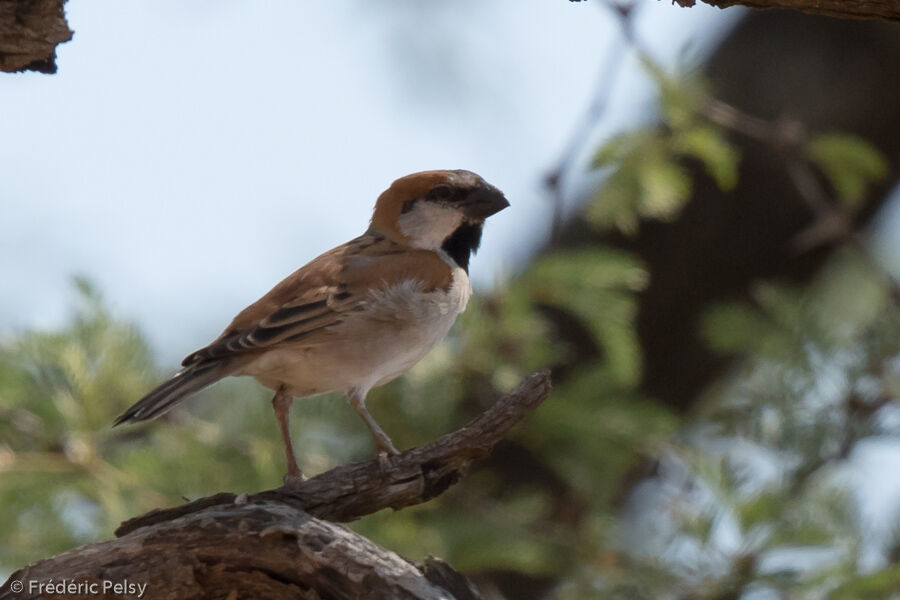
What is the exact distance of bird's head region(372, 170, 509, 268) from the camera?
16.6 ft

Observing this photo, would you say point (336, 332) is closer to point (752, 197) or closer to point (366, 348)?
point (366, 348)

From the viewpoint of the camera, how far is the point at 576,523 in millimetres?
6789

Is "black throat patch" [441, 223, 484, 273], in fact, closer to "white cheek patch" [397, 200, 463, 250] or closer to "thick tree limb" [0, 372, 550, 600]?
"white cheek patch" [397, 200, 463, 250]

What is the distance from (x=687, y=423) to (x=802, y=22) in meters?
2.82

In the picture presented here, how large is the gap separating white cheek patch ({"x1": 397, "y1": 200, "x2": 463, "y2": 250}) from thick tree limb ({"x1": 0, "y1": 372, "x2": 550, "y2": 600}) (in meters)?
1.80

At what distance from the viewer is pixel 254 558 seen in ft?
11.0

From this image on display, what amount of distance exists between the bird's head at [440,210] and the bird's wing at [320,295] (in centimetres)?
23

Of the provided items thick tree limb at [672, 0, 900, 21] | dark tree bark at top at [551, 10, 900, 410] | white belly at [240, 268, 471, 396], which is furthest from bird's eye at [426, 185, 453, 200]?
dark tree bark at top at [551, 10, 900, 410]

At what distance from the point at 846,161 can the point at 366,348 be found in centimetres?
316

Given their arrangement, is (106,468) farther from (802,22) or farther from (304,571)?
(802,22)

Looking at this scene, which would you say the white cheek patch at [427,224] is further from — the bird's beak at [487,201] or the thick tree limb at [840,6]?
the thick tree limb at [840,6]

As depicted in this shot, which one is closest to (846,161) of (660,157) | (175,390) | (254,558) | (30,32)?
(660,157)

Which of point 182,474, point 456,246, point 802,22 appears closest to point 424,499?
point 456,246

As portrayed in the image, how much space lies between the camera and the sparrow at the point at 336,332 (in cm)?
425
